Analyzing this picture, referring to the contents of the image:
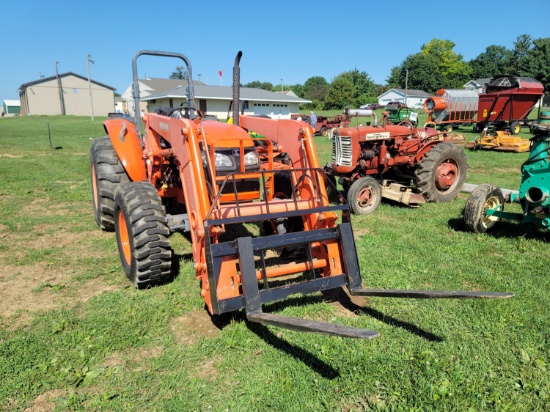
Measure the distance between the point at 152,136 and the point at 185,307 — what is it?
7.73 feet

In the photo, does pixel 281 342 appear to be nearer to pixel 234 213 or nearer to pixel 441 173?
pixel 234 213

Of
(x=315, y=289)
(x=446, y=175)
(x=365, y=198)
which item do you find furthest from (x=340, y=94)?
(x=315, y=289)

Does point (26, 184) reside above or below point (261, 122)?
below

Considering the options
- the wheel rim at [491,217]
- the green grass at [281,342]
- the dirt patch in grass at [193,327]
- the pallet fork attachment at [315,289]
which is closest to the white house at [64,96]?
the green grass at [281,342]

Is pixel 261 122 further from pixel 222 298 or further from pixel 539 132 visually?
pixel 539 132

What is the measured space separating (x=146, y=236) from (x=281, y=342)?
1.66m

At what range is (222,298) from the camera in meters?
3.31

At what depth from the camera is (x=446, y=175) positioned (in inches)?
320

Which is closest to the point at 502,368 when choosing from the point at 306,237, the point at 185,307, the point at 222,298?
the point at 306,237

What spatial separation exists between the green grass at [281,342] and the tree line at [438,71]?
60.5 m

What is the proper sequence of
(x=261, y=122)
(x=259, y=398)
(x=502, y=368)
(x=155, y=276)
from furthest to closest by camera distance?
1. (x=261, y=122)
2. (x=155, y=276)
3. (x=502, y=368)
4. (x=259, y=398)

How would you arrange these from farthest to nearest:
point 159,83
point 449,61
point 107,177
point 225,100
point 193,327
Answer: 1. point 449,61
2. point 159,83
3. point 225,100
4. point 107,177
5. point 193,327

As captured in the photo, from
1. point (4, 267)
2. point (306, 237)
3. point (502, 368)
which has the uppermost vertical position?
point (306, 237)

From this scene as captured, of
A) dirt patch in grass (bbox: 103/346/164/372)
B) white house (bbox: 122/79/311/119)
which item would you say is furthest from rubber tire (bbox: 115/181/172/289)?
white house (bbox: 122/79/311/119)
